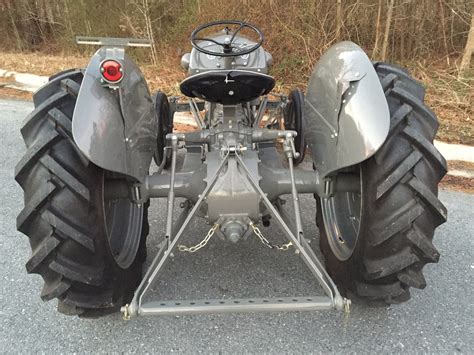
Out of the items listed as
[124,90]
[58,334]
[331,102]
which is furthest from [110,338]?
[331,102]

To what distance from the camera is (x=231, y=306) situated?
1812 mm

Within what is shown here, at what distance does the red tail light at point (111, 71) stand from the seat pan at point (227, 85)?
0.55 m

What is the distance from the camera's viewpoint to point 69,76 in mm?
2461

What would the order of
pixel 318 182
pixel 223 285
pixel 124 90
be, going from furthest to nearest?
pixel 223 285, pixel 318 182, pixel 124 90

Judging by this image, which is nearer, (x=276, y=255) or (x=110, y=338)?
(x=110, y=338)

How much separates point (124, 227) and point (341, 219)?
1374mm

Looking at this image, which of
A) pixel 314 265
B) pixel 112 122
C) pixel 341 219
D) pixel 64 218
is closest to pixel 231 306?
pixel 314 265

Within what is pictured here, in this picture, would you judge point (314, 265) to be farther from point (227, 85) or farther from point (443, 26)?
point (443, 26)

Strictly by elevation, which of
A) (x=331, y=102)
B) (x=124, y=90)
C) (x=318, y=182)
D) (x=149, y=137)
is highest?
(x=124, y=90)

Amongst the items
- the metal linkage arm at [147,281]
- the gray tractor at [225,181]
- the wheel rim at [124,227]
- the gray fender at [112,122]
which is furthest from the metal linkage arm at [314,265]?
the wheel rim at [124,227]

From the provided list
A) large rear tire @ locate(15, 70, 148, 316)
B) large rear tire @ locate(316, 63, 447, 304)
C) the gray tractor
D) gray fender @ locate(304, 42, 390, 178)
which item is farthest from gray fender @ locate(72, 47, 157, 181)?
large rear tire @ locate(316, 63, 447, 304)

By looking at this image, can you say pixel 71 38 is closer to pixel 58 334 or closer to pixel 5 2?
pixel 5 2

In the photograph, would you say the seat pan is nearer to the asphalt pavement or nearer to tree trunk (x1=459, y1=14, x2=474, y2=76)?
the asphalt pavement

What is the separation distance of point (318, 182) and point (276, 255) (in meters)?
0.71
